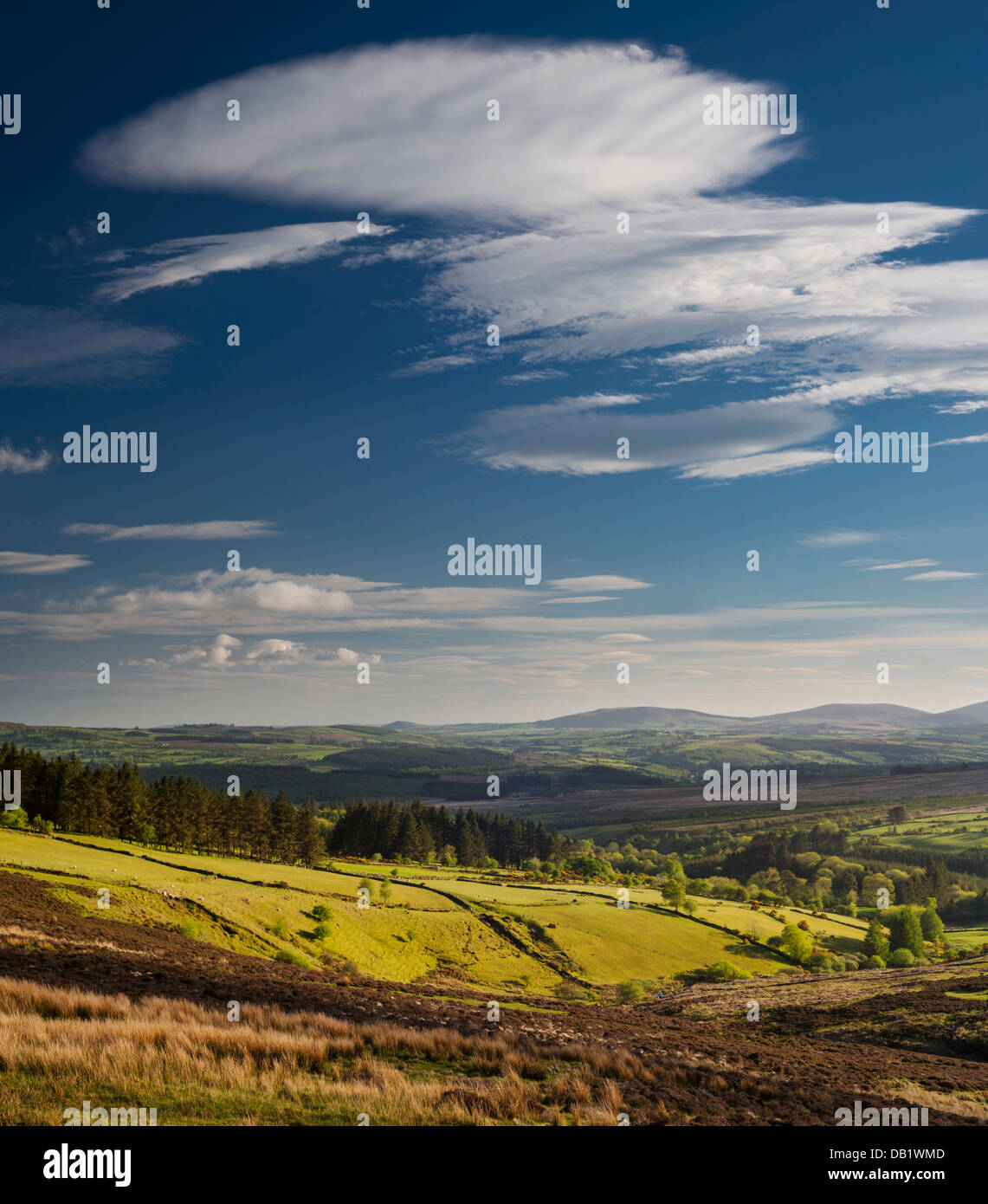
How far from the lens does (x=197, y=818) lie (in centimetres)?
11112

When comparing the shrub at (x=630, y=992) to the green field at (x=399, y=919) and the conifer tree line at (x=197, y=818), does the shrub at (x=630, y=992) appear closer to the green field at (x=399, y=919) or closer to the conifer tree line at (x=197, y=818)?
the green field at (x=399, y=919)

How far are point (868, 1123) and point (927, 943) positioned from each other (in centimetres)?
14272

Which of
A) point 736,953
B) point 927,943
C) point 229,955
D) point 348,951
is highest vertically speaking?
point 229,955

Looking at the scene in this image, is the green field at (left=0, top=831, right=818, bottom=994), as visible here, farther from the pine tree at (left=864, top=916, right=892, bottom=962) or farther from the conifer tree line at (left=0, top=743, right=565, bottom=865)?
the pine tree at (left=864, top=916, right=892, bottom=962)

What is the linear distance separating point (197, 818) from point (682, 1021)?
292ft

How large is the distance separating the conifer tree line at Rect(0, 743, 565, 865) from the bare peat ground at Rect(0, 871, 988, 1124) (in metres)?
Answer: 56.8

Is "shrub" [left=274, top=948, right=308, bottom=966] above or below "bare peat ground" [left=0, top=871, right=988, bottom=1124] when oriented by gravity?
below

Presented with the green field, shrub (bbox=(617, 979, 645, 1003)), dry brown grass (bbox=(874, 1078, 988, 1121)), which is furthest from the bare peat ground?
shrub (bbox=(617, 979, 645, 1003))

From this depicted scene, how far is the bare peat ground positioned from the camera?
64.1ft

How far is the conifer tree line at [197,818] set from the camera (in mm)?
98875
